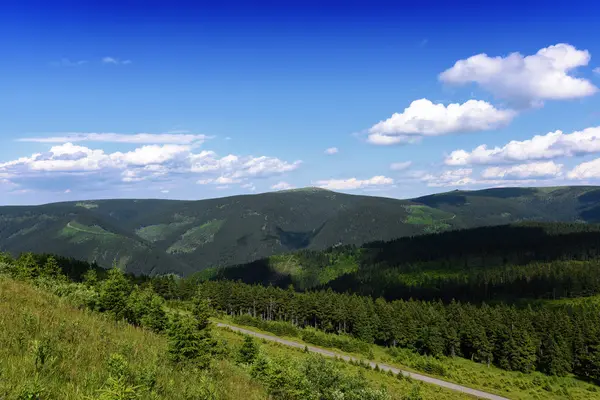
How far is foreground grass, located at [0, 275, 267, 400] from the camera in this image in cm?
763

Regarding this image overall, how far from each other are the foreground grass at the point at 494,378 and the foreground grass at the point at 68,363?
7596 centimetres

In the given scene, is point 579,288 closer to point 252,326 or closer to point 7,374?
point 252,326

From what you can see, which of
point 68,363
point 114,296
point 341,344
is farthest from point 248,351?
point 341,344

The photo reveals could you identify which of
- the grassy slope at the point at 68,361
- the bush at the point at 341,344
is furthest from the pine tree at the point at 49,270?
the grassy slope at the point at 68,361

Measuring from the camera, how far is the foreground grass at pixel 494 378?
288 feet

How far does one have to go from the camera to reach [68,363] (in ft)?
31.5

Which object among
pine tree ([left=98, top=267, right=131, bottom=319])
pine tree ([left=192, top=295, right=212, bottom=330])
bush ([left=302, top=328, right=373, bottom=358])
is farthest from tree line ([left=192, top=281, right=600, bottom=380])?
pine tree ([left=192, top=295, right=212, bottom=330])

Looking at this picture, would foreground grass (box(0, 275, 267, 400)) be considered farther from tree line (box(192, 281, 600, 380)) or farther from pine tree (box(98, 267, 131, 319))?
tree line (box(192, 281, 600, 380))

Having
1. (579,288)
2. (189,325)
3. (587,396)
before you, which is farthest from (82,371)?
(579,288)

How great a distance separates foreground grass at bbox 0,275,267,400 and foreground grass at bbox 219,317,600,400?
7596cm

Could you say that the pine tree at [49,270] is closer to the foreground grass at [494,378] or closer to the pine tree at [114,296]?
the pine tree at [114,296]

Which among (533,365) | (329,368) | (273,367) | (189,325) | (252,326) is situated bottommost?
(533,365)

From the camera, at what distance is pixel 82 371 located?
943cm

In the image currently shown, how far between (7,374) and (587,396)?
121 metres
